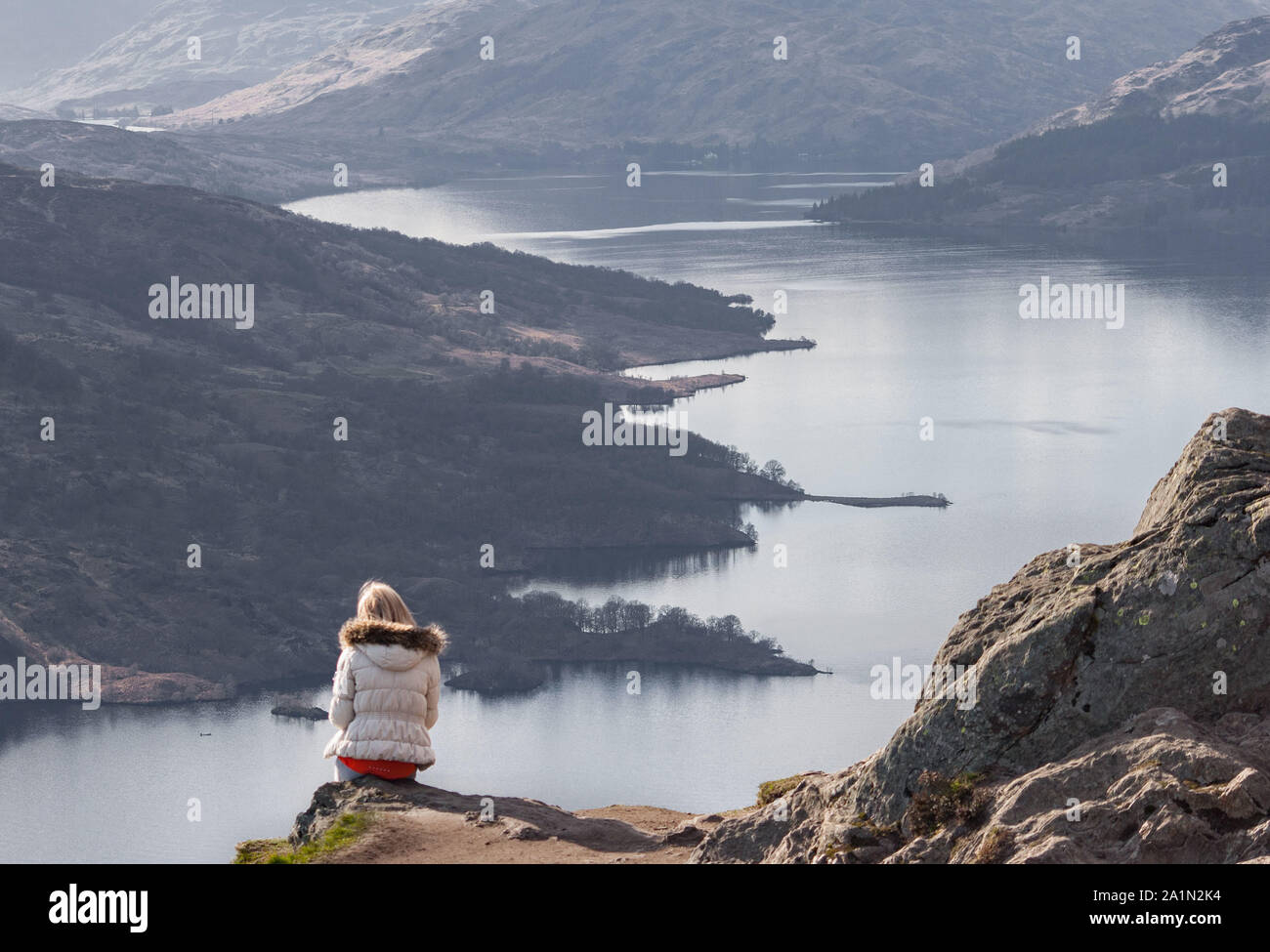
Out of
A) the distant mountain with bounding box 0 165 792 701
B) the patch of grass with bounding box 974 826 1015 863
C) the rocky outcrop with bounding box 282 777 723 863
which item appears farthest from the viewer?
the distant mountain with bounding box 0 165 792 701

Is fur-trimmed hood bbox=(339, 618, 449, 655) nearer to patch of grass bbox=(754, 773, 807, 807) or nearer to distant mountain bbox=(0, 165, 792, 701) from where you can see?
patch of grass bbox=(754, 773, 807, 807)

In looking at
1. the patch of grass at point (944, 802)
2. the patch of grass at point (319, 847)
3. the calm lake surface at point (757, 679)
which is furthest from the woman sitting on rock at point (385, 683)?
the calm lake surface at point (757, 679)

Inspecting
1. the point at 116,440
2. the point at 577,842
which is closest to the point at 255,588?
the point at 116,440

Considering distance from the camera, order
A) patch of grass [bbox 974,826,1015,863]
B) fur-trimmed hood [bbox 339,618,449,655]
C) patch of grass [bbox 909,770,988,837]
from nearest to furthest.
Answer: patch of grass [bbox 974,826,1015,863] < patch of grass [bbox 909,770,988,837] < fur-trimmed hood [bbox 339,618,449,655]

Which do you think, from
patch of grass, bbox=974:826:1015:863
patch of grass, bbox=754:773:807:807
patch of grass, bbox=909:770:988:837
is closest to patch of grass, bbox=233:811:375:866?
patch of grass, bbox=754:773:807:807
